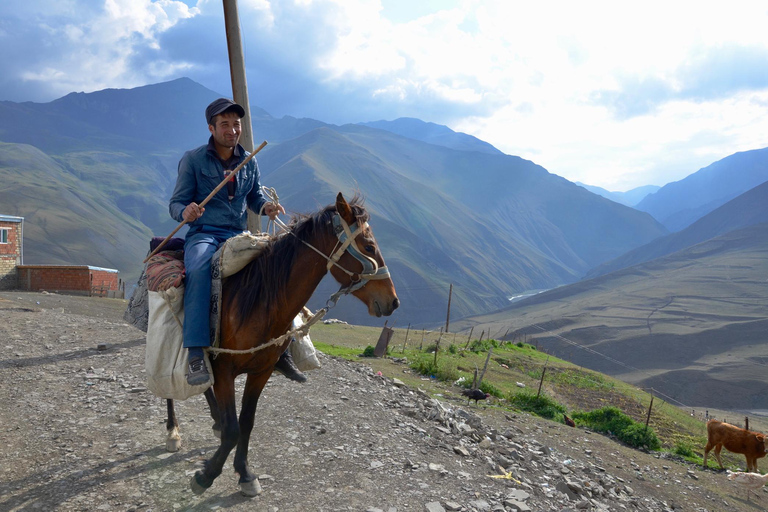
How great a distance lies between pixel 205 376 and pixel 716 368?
6087 centimetres

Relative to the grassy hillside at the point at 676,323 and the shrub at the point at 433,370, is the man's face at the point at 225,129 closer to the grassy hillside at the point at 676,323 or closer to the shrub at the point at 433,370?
the shrub at the point at 433,370

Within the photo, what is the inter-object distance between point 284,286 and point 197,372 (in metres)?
0.95

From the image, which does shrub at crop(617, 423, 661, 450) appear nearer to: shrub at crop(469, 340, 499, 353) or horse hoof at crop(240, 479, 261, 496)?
shrub at crop(469, 340, 499, 353)

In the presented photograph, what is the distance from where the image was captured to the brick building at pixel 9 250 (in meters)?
28.3

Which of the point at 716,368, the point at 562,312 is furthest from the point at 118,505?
the point at 562,312

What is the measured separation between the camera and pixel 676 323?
68.7 meters

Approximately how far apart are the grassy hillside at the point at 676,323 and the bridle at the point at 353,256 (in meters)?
40.6

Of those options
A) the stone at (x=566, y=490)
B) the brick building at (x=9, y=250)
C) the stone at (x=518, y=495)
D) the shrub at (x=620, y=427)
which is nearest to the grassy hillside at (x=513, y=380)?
the shrub at (x=620, y=427)

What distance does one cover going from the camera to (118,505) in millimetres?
4148

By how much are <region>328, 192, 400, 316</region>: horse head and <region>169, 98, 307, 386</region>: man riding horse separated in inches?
43.3

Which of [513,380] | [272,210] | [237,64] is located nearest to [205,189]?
[272,210]

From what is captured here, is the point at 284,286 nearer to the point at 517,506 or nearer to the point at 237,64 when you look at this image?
the point at 517,506

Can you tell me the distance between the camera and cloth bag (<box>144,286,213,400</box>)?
397 cm

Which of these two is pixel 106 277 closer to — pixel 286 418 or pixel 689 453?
pixel 286 418
